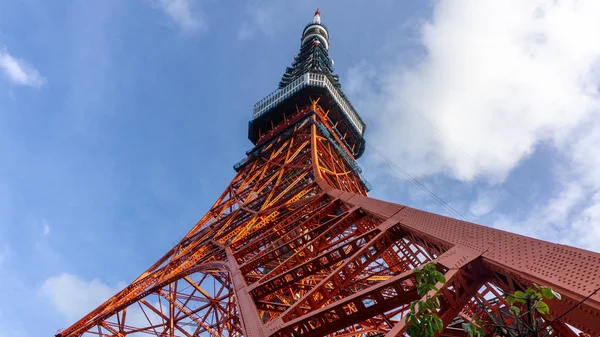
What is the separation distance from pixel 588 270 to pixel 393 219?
431 centimetres

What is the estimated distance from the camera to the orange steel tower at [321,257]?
458cm

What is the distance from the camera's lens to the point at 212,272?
14617 millimetres

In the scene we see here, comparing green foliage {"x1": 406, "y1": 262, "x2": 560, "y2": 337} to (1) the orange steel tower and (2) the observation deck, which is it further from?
(2) the observation deck

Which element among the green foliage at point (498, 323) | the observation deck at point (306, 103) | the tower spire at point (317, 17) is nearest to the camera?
the green foliage at point (498, 323)

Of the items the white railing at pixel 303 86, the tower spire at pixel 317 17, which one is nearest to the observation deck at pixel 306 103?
the white railing at pixel 303 86

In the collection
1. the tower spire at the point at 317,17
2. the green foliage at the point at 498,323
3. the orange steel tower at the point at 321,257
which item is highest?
the tower spire at the point at 317,17

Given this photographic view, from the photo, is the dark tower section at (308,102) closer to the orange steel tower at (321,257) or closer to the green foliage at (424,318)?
the orange steel tower at (321,257)

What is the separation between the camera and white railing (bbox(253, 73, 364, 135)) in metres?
28.2

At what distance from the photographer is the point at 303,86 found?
27984 mm

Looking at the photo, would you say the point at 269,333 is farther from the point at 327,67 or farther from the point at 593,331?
the point at 327,67

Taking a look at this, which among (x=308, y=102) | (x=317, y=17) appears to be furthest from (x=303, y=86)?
(x=317, y=17)

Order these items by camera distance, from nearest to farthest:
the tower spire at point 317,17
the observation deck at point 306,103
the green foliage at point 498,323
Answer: the green foliage at point 498,323
the observation deck at point 306,103
the tower spire at point 317,17

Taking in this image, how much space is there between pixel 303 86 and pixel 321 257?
69.0 feet

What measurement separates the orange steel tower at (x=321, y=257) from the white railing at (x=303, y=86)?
113 millimetres
